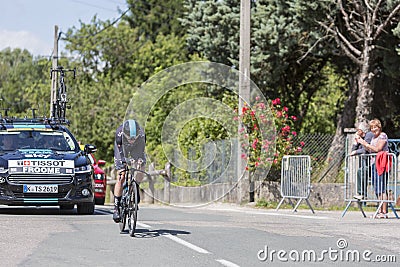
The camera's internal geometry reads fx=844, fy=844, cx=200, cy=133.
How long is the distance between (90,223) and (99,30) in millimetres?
48468

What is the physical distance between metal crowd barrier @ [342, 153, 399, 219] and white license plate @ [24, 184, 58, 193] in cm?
574

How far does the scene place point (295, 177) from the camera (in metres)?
20.0

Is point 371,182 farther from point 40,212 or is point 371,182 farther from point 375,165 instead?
point 40,212

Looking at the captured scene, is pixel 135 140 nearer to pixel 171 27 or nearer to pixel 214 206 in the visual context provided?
pixel 214 206

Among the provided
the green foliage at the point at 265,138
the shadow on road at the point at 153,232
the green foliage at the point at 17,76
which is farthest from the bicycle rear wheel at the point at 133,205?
the green foliage at the point at 17,76

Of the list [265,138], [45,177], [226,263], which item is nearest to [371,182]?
[265,138]

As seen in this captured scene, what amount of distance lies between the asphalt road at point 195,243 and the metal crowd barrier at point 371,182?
6.97 ft

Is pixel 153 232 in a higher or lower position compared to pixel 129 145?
lower

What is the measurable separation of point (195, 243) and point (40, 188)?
206 inches

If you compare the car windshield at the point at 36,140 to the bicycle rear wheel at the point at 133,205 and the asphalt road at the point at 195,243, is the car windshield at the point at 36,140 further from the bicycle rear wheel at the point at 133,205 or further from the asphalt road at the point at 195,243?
the bicycle rear wheel at the point at 133,205

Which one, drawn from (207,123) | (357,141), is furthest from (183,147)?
(357,141)

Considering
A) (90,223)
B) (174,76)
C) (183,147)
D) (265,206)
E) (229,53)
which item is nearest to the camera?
(90,223)

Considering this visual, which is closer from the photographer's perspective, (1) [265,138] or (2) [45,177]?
(2) [45,177]

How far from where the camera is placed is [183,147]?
2761cm
